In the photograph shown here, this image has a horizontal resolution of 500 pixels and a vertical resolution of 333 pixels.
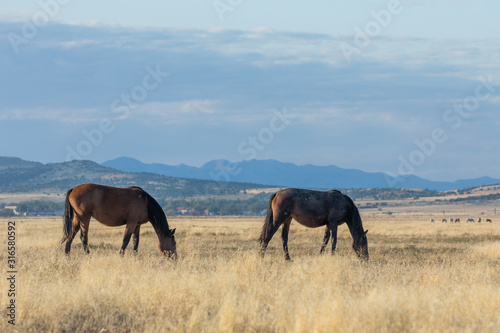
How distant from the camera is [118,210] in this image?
16453 mm

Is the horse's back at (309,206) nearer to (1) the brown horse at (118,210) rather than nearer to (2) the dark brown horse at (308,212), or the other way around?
(2) the dark brown horse at (308,212)

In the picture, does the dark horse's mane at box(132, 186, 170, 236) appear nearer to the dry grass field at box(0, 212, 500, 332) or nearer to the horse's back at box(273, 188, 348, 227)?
the horse's back at box(273, 188, 348, 227)

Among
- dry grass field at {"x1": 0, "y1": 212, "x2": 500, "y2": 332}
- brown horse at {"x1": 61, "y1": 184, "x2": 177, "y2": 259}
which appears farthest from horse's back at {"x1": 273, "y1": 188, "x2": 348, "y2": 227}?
dry grass field at {"x1": 0, "y1": 212, "x2": 500, "y2": 332}

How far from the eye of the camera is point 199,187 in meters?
185

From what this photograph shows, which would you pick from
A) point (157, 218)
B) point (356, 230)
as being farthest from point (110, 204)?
point (356, 230)

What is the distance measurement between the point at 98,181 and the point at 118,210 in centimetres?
16523

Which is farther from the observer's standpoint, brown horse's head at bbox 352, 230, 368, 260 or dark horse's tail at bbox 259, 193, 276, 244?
dark horse's tail at bbox 259, 193, 276, 244

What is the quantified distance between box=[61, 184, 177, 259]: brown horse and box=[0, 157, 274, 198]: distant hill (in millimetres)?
151647

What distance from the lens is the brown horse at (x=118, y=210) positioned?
16328 millimetres

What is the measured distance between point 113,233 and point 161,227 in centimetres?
1450

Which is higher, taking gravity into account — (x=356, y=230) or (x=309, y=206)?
(x=309, y=206)

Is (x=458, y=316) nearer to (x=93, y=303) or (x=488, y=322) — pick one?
(x=488, y=322)

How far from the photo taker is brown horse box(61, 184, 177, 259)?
16.3m

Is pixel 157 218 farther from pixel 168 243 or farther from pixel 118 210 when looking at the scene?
pixel 118 210
